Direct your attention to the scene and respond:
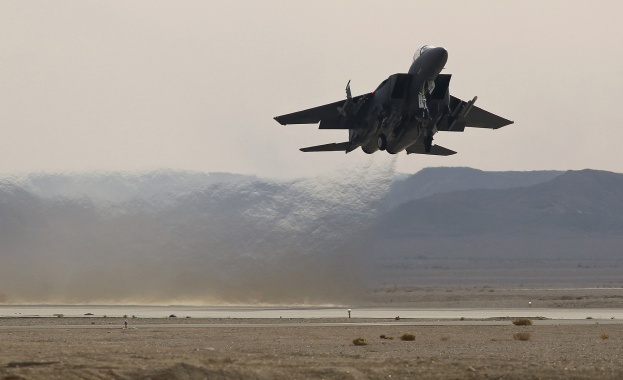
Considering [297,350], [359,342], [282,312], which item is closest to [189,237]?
[282,312]

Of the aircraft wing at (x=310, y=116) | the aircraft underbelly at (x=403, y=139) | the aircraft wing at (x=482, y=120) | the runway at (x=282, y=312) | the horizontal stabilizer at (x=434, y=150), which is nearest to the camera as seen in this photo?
the aircraft underbelly at (x=403, y=139)

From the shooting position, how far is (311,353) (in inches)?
1499

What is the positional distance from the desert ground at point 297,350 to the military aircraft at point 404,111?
9.33 meters

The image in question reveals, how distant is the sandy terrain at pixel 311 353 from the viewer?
1230 inches

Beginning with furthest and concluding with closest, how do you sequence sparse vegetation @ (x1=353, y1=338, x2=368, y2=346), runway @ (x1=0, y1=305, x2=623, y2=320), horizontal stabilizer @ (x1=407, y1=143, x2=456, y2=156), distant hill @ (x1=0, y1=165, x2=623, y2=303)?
1. distant hill @ (x1=0, y1=165, x2=623, y2=303)
2. runway @ (x1=0, y1=305, x2=623, y2=320)
3. horizontal stabilizer @ (x1=407, y1=143, x2=456, y2=156)
4. sparse vegetation @ (x1=353, y1=338, x2=368, y2=346)

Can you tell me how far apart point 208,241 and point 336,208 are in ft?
30.3

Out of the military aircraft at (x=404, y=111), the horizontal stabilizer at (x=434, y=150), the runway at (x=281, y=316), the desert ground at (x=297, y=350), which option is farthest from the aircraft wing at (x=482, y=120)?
the desert ground at (x=297, y=350)

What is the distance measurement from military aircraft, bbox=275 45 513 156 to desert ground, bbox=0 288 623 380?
9.33m

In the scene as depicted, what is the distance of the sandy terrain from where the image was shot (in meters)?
31.2

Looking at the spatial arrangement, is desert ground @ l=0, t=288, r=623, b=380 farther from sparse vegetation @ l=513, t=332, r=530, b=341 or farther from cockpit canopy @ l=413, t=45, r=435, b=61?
cockpit canopy @ l=413, t=45, r=435, b=61

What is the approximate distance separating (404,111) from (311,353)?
19.4 meters

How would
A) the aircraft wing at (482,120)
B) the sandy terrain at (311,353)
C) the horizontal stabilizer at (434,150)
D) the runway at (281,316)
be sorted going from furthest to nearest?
1. the aircraft wing at (482,120)
2. the horizontal stabilizer at (434,150)
3. the runway at (281,316)
4. the sandy terrain at (311,353)

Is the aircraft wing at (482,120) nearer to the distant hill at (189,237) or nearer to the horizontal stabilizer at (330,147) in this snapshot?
the horizontal stabilizer at (330,147)

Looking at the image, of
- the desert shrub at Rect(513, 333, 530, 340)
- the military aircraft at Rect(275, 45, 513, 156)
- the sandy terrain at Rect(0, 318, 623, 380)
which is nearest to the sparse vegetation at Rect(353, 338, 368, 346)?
the sandy terrain at Rect(0, 318, 623, 380)
